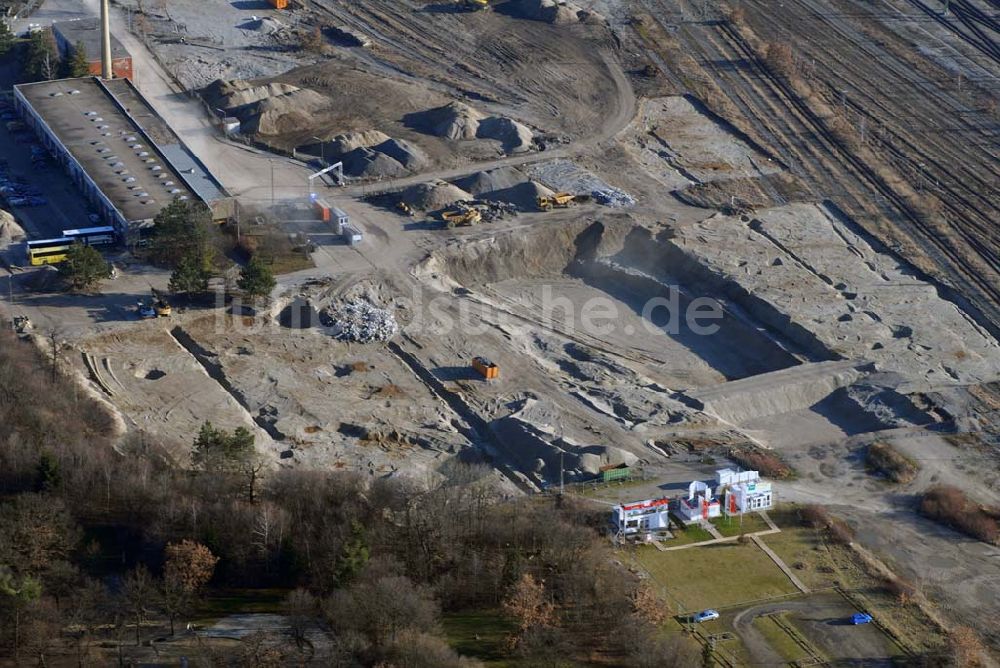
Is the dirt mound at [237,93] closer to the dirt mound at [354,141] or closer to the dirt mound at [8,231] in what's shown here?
the dirt mound at [354,141]

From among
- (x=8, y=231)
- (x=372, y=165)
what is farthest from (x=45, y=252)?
(x=372, y=165)

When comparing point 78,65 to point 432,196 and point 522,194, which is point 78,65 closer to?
point 432,196

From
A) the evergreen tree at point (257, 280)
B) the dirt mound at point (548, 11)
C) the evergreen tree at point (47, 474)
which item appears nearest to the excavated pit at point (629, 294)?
the evergreen tree at point (257, 280)

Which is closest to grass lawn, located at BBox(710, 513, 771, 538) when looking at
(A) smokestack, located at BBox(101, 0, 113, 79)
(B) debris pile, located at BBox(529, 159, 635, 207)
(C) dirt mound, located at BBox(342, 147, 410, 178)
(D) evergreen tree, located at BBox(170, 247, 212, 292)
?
(D) evergreen tree, located at BBox(170, 247, 212, 292)

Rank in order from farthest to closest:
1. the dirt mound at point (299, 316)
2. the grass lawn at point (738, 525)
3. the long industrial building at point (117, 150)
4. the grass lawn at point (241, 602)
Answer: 1. the long industrial building at point (117, 150)
2. the dirt mound at point (299, 316)
3. the grass lawn at point (738, 525)
4. the grass lawn at point (241, 602)

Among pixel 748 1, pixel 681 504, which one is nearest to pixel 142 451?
pixel 681 504
